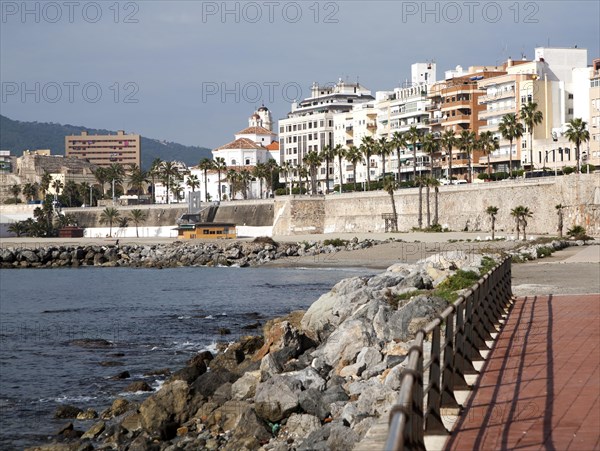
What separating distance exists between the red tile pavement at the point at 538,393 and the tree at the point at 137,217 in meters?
114

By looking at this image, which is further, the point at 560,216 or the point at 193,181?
the point at 193,181

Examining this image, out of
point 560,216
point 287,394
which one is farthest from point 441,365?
point 560,216

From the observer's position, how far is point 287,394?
14.6 m

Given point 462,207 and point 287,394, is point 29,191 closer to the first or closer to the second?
point 462,207

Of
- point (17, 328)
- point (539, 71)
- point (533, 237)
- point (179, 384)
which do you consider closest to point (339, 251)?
point (533, 237)

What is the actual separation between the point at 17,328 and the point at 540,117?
60111 millimetres

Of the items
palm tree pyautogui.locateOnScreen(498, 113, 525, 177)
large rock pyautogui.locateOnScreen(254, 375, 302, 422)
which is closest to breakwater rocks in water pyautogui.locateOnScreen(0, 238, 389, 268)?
palm tree pyautogui.locateOnScreen(498, 113, 525, 177)

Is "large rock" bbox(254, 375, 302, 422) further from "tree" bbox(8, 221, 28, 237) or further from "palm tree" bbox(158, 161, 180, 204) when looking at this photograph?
"palm tree" bbox(158, 161, 180, 204)

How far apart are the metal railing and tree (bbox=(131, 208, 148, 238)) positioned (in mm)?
112516

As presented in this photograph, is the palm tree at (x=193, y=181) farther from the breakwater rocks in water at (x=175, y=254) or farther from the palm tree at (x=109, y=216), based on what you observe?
the breakwater rocks in water at (x=175, y=254)

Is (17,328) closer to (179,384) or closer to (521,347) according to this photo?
(179,384)

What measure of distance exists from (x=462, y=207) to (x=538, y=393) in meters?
75.9

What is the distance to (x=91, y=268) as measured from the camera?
8375 centimetres

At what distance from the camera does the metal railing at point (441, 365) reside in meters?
6.06
